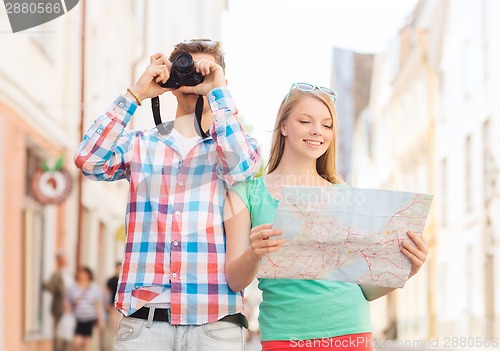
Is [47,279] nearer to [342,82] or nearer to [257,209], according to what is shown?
[342,82]

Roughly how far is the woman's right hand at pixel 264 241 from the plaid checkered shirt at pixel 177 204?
0.54 feet

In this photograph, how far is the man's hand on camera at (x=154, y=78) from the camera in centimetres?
252

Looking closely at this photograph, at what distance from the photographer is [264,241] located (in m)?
2.32

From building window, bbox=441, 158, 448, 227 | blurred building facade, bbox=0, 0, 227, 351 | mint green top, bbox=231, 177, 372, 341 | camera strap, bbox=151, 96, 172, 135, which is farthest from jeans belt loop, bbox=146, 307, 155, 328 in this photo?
building window, bbox=441, 158, 448, 227

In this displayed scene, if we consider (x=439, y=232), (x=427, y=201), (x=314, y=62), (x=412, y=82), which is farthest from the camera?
(x=412, y=82)

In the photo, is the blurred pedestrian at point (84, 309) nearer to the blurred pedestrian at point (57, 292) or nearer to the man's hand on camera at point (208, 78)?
the blurred pedestrian at point (57, 292)

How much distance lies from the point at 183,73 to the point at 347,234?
0.55 meters

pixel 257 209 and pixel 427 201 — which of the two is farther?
pixel 257 209

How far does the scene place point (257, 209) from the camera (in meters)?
2.61

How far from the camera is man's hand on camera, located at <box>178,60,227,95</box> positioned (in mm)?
2523

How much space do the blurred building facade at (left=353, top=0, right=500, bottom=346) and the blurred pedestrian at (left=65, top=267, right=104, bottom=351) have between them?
2.40 meters

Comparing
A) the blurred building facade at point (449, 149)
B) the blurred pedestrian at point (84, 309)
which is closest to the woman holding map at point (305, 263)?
the blurred building facade at point (449, 149)

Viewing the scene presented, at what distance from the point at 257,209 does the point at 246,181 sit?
74 mm

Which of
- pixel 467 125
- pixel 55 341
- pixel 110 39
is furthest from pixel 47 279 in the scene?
pixel 467 125
